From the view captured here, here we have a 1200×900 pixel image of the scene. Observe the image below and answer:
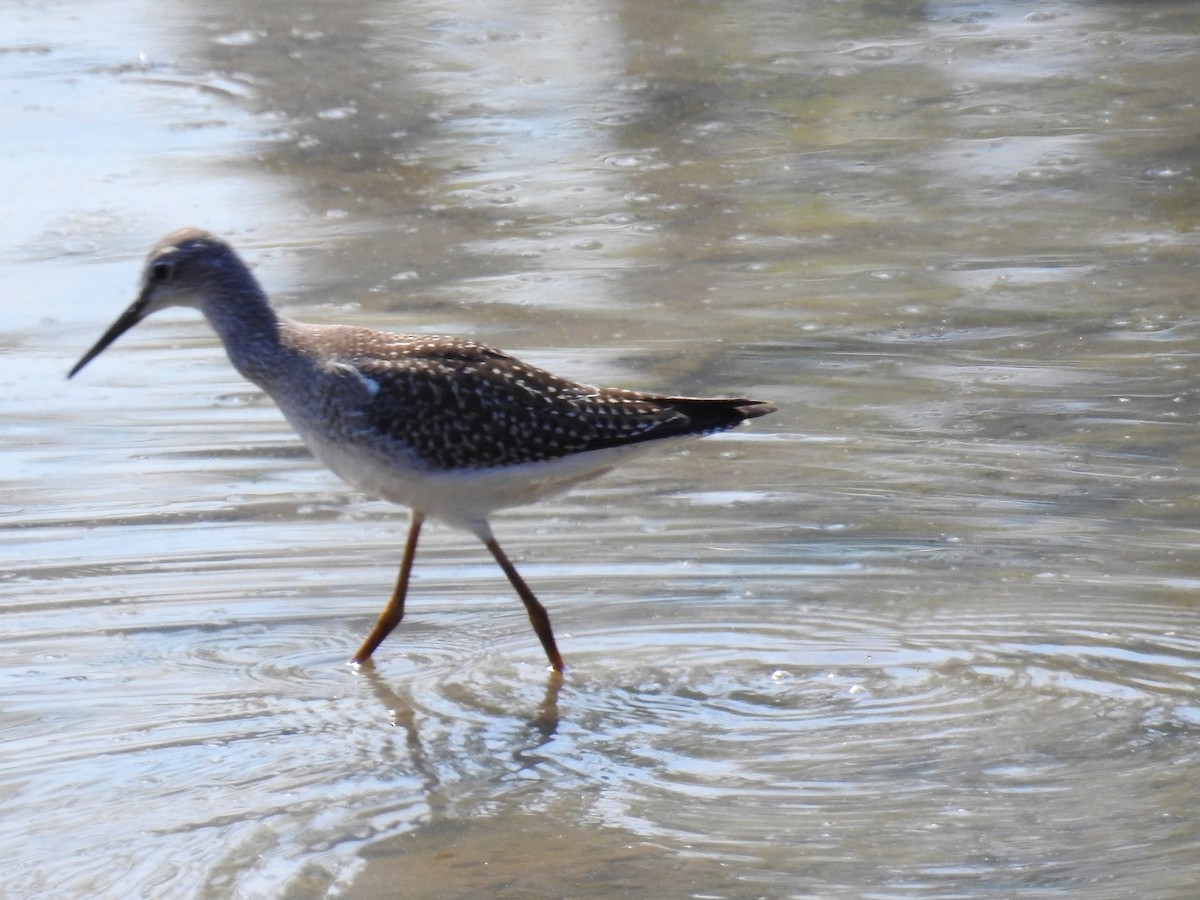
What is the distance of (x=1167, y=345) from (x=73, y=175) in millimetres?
6642

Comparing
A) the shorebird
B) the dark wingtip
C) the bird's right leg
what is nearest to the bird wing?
the shorebird

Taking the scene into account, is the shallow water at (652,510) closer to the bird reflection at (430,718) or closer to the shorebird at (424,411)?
the bird reflection at (430,718)

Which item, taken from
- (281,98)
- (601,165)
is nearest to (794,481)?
(601,165)

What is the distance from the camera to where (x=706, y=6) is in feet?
49.6

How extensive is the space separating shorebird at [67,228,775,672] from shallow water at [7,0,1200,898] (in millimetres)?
547

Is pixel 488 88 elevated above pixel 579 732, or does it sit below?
above

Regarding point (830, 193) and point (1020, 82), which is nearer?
point (830, 193)

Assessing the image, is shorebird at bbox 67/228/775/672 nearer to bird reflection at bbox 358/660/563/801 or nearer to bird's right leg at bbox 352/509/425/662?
bird's right leg at bbox 352/509/425/662

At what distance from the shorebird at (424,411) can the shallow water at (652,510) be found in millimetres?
547

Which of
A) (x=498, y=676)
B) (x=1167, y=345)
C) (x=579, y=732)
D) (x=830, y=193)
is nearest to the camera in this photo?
(x=579, y=732)

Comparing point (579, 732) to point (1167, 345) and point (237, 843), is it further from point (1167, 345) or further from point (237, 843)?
point (1167, 345)

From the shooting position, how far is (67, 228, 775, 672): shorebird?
6.06 metres

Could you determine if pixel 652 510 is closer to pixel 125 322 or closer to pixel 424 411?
pixel 424 411

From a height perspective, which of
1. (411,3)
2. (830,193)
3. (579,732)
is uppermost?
(411,3)
